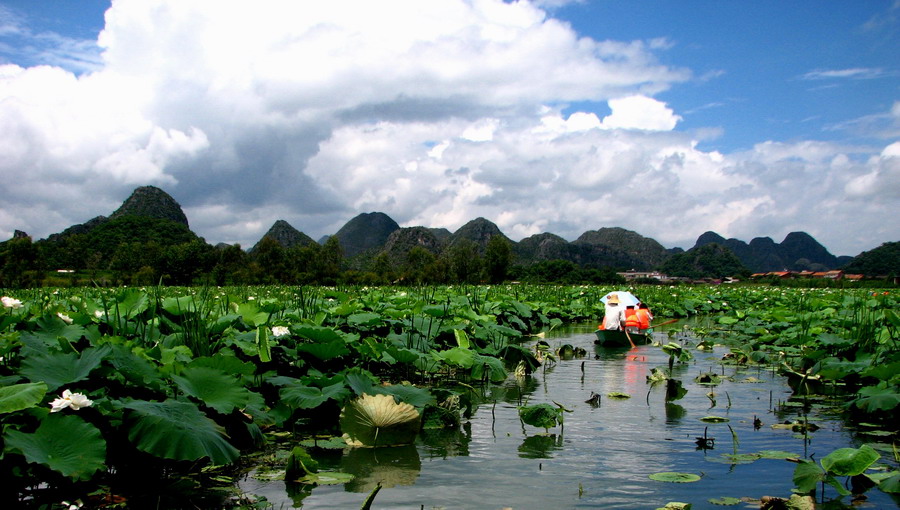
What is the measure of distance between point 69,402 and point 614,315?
854 cm

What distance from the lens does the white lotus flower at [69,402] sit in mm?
2406

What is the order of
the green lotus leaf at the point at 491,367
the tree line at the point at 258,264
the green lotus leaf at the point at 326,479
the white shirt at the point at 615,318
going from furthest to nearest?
the tree line at the point at 258,264 < the white shirt at the point at 615,318 < the green lotus leaf at the point at 491,367 < the green lotus leaf at the point at 326,479

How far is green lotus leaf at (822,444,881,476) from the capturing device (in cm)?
282

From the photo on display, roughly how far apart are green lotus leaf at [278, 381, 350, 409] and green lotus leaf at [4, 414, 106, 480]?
1272mm

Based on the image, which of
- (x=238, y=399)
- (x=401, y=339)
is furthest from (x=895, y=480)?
(x=401, y=339)

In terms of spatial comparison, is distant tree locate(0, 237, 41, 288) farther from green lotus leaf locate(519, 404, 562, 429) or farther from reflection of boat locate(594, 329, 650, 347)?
green lotus leaf locate(519, 404, 562, 429)

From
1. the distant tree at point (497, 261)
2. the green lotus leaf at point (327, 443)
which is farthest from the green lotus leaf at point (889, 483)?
the distant tree at point (497, 261)

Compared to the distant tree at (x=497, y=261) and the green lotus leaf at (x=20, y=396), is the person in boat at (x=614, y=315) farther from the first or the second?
the distant tree at (x=497, y=261)

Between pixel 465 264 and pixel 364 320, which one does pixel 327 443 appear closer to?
pixel 364 320

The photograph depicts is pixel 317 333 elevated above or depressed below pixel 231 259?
below

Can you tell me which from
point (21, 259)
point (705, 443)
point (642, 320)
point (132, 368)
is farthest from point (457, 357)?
point (21, 259)

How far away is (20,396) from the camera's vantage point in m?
2.29

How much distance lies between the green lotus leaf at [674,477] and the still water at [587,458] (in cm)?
3

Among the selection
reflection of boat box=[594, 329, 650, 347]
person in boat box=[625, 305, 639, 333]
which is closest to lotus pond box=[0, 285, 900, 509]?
reflection of boat box=[594, 329, 650, 347]
